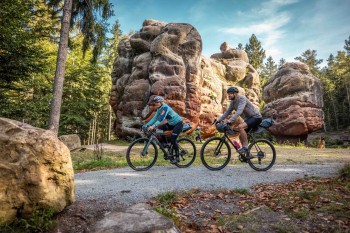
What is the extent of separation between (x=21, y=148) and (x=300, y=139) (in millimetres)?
35587

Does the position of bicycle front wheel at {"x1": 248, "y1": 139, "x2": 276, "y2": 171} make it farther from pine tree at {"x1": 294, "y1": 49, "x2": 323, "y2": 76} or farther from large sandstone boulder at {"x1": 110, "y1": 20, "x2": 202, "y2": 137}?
pine tree at {"x1": 294, "y1": 49, "x2": 323, "y2": 76}

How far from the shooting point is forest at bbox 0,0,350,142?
10.9m

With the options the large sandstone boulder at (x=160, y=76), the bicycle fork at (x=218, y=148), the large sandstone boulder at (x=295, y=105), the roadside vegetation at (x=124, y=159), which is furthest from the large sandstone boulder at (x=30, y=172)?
the large sandstone boulder at (x=295, y=105)

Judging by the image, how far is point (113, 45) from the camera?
40.3 m

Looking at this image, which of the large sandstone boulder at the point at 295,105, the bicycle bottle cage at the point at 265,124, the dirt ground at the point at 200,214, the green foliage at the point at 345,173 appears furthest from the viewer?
the large sandstone boulder at the point at 295,105

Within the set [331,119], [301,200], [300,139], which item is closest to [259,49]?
[331,119]

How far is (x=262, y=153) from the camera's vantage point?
723 centimetres

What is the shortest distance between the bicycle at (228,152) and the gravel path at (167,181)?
0.28 meters

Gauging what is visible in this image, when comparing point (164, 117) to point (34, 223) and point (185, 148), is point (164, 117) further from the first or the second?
point (34, 223)

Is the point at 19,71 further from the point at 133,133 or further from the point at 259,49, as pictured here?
the point at 259,49

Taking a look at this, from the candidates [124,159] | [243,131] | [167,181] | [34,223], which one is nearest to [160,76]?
[124,159]

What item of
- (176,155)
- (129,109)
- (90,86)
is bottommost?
(176,155)

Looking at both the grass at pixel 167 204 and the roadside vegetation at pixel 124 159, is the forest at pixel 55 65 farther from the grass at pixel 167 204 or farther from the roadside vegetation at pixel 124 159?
the grass at pixel 167 204

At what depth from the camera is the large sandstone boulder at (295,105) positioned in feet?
100
